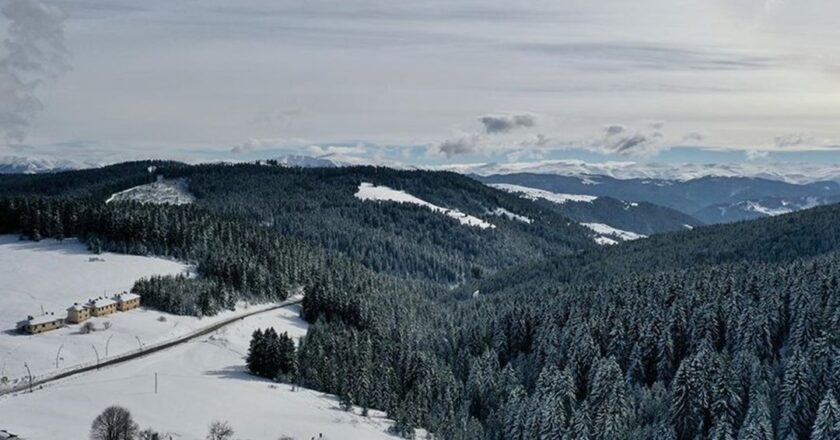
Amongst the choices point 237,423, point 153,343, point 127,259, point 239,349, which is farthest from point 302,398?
point 127,259

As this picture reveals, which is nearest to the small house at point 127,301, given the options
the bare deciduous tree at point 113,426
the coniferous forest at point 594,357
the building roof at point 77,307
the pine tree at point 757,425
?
the coniferous forest at point 594,357

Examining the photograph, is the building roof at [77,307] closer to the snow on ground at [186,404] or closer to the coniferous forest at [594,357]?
the coniferous forest at [594,357]

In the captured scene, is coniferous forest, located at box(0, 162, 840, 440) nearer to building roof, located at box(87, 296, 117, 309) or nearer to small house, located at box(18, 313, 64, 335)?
building roof, located at box(87, 296, 117, 309)

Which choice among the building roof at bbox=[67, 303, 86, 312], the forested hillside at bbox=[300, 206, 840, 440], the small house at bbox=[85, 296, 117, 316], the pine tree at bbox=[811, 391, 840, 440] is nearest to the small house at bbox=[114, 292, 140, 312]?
the small house at bbox=[85, 296, 117, 316]

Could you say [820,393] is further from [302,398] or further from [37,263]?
[37,263]

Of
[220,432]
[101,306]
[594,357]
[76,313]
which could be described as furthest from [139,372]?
[594,357]

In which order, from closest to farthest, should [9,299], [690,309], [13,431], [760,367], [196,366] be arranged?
[13,431]
[760,367]
[196,366]
[690,309]
[9,299]

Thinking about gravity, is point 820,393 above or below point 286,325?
above
